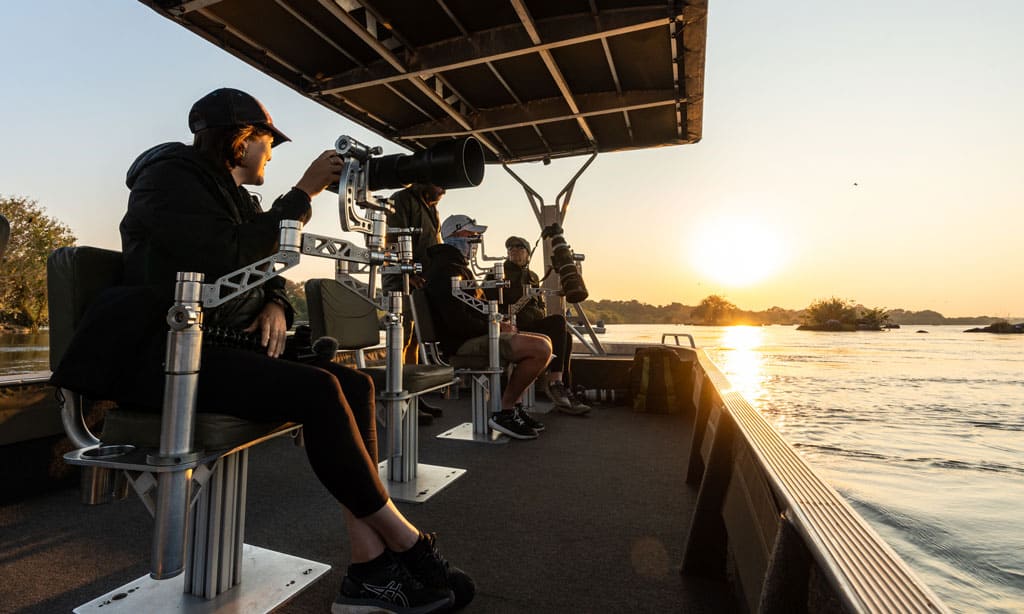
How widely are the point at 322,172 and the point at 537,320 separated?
284 centimetres

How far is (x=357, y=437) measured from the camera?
3.60 feet

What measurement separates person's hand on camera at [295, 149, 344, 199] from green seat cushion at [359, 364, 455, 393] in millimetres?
827

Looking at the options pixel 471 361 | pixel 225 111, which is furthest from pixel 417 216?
pixel 225 111

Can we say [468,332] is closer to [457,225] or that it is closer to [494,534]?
[457,225]

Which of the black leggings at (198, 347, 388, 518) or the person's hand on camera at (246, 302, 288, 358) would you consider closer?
the black leggings at (198, 347, 388, 518)

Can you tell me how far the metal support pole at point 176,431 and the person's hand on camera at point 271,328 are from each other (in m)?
0.28

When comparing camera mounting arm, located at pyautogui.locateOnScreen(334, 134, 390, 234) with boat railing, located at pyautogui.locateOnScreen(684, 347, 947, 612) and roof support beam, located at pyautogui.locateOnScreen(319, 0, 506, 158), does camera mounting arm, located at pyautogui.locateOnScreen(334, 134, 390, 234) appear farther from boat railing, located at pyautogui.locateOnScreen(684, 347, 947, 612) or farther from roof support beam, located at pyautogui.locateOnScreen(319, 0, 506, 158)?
roof support beam, located at pyautogui.locateOnScreen(319, 0, 506, 158)

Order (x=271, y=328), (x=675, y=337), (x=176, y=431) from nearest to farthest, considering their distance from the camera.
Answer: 1. (x=176, y=431)
2. (x=271, y=328)
3. (x=675, y=337)

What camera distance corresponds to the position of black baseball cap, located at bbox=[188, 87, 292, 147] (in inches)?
46.3

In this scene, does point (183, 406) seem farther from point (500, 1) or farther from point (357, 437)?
point (500, 1)

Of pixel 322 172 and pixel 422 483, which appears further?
pixel 422 483

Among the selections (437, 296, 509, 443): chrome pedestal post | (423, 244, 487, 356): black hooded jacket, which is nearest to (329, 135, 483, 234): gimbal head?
(423, 244, 487, 356): black hooded jacket

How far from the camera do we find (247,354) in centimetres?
106

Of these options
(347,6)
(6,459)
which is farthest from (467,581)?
Result: (347,6)
